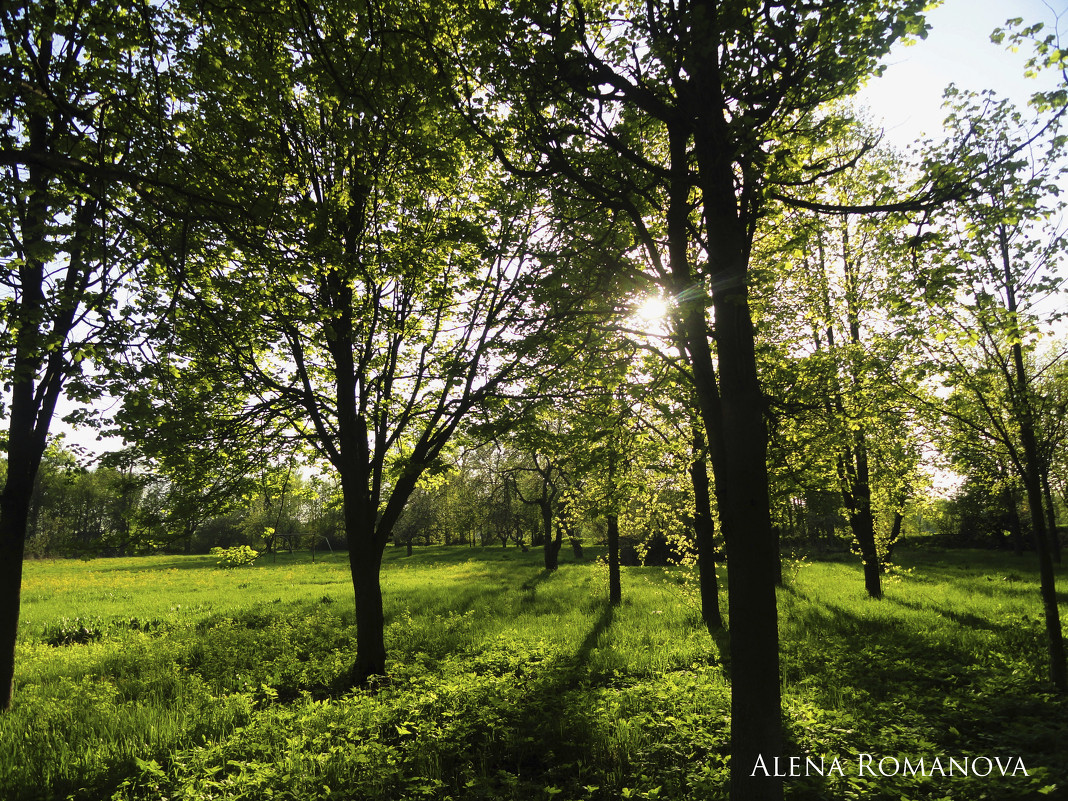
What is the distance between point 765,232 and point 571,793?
7417 millimetres

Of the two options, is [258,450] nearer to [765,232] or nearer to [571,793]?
[571,793]

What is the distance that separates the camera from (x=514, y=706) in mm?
7348

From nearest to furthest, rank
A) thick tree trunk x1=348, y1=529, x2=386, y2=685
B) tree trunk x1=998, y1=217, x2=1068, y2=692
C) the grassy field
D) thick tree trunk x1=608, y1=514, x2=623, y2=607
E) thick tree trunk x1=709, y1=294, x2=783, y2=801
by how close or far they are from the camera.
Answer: thick tree trunk x1=709, y1=294, x2=783, y2=801, the grassy field, tree trunk x1=998, y1=217, x2=1068, y2=692, thick tree trunk x1=348, y1=529, x2=386, y2=685, thick tree trunk x1=608, y1=514, x2=623, y2=607

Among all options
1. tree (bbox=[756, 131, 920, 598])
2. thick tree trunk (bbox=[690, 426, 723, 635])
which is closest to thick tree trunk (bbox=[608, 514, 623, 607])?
thick tree trunk (bbox=[690, 426, 723, 635])

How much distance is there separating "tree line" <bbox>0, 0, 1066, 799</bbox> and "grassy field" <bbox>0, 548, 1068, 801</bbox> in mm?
1664

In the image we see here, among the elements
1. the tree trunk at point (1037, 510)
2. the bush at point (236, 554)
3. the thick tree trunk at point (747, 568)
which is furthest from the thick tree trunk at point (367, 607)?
the tree trunk at point (1037, 510)

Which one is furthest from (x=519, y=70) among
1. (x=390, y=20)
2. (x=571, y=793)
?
(x=571, y=793)

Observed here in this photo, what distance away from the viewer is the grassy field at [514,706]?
17.6 ft

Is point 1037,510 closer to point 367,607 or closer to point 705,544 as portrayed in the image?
point 705,544

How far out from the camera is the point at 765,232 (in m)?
7.45

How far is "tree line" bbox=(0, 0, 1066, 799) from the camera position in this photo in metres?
4.59

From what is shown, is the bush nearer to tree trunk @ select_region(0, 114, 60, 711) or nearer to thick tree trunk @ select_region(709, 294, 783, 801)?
tree trunk @ select_region(0, 114, 60, 711)

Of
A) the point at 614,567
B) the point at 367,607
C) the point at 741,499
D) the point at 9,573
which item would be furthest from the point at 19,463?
the point at 614,567

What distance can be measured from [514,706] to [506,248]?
6.72 metres
